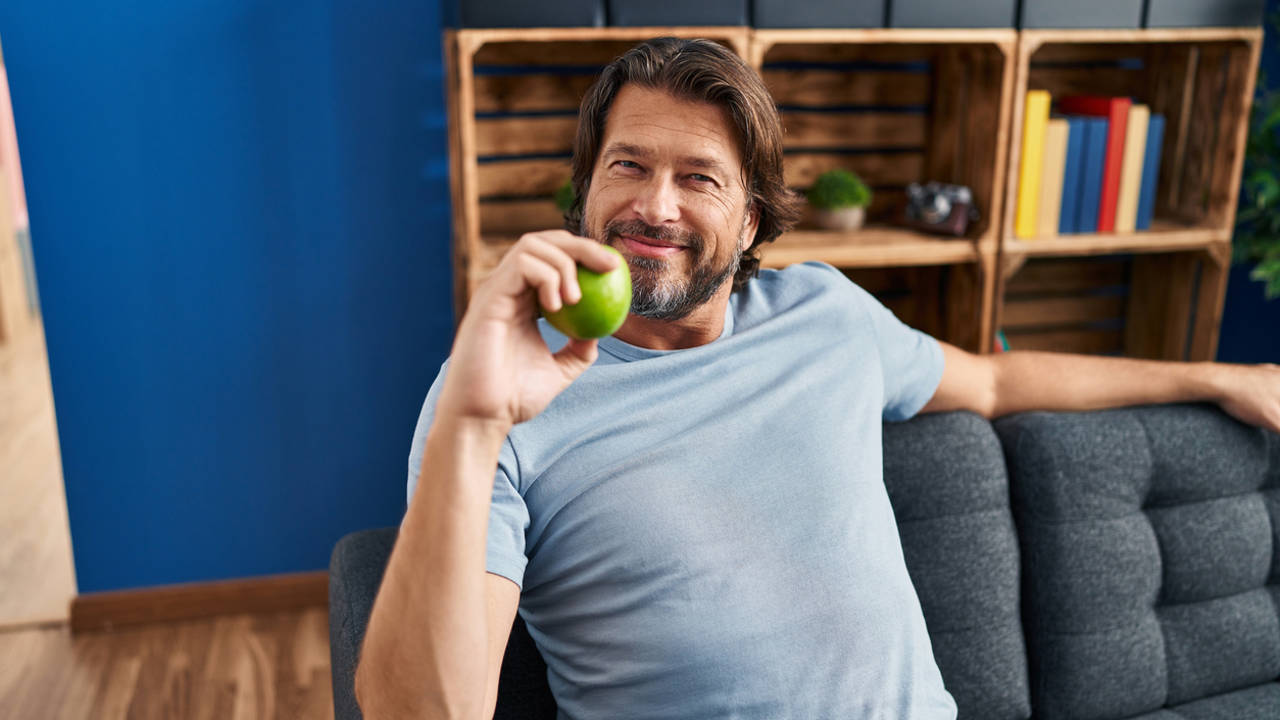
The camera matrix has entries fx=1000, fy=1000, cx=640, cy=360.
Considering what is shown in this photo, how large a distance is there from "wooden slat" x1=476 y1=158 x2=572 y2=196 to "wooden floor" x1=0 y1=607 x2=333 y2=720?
1155mm

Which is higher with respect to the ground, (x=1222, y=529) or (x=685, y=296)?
(x=685, y=296)

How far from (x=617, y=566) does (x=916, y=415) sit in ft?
1.96

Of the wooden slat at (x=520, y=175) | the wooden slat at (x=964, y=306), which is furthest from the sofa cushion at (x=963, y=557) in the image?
the wooden slat at (x=520, y=175)

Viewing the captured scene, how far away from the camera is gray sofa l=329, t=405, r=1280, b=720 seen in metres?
1.40

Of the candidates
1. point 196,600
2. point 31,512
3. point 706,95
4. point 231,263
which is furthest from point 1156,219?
point 31,512

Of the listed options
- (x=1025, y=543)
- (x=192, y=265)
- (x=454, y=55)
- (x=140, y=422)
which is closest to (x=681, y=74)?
(x=1025, y=543)

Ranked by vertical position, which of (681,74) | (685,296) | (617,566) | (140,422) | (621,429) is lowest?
(140,422)

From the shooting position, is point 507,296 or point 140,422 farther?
point 140,422

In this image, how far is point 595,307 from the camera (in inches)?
36.3

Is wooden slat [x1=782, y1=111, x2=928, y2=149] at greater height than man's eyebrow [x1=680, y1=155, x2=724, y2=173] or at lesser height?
lesser

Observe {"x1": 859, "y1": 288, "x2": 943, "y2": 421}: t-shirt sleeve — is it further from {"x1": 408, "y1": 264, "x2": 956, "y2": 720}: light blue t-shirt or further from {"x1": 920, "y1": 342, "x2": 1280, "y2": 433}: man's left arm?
{"x1": 408, "y1": 264, "x2": 956, "y2": 720}: light blue t-shirt

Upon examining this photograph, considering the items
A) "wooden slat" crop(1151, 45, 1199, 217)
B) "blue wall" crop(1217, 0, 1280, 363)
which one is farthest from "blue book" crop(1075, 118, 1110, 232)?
"blue wall" crop(1217, 0, 1280, 363)

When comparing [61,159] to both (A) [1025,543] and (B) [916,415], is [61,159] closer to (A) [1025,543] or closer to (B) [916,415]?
(B) [916,415]

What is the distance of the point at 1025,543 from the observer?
1.46m
